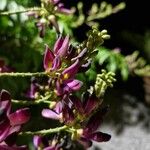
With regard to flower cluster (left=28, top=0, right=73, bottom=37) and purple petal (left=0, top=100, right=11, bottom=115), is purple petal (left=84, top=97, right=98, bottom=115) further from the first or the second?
flower cluster (left=28, top=0, right=73, bottom=37)

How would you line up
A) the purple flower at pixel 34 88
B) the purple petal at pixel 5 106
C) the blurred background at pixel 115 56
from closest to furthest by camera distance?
the purple petal at pixel 5 106, the purple flower at pixel 34 88, the blurred background at pixel 115 56

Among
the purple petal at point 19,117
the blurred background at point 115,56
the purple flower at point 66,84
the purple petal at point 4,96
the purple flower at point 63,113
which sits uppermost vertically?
the purple petal at point 4,96

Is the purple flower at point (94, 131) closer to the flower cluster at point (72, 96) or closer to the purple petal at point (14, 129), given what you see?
the flower cluster at point (72, 96)

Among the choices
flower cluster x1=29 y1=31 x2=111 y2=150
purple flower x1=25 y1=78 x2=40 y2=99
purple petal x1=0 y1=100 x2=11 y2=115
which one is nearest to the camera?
purple petal x1=0 y1=100 x2=11 y2=115

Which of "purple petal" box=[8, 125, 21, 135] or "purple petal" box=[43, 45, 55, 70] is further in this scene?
"purple petal" box=[43, 45, 55, 70]

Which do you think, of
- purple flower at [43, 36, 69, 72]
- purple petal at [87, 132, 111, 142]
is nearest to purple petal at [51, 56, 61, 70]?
purple flower at [43, 36, 69, 72]

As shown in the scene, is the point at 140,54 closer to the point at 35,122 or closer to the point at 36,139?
the point at 35,122

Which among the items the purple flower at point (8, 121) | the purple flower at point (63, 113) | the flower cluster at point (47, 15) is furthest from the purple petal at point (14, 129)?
the flower cluster at point (47, 15)
